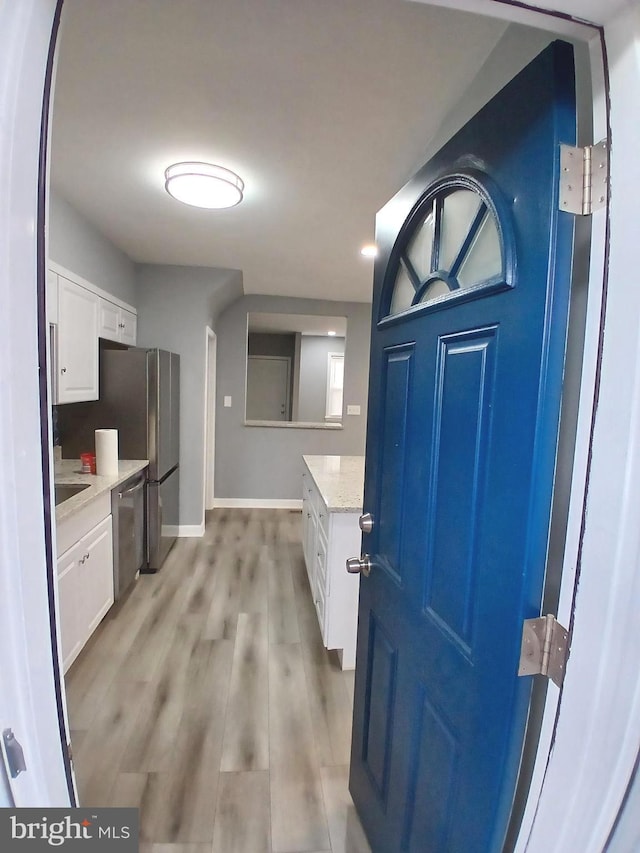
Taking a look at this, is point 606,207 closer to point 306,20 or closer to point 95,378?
point 306,20

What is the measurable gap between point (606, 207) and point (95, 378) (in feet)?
9.73

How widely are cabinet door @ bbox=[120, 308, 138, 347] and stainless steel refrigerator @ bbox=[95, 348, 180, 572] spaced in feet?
1.38

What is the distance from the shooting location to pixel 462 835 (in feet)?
2.61

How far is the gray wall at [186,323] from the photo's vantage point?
12.1ft

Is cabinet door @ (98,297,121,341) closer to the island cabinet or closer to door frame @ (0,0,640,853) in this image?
the island cabinet

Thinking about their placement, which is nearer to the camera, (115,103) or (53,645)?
(53,645)

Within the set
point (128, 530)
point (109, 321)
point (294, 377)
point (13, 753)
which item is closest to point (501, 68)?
point (13, 753)

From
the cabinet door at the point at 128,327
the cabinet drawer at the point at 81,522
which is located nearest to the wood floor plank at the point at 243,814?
the cabinet drawer at the point at 81,522

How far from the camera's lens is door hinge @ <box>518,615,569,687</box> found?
0.64 m

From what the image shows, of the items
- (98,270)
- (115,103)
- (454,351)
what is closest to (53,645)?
(454,351)

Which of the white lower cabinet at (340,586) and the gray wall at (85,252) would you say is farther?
the gray wall at (85,252)

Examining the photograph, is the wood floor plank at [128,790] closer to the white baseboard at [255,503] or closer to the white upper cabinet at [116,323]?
the white upper cabinet at [116,323]

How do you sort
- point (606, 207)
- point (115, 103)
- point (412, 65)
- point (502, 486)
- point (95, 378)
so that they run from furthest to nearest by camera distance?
point (95, 378), point (115, 103), point (412, 65), point (502, 486), point (606, 207)

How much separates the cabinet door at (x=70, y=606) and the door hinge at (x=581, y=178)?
7.01ft
